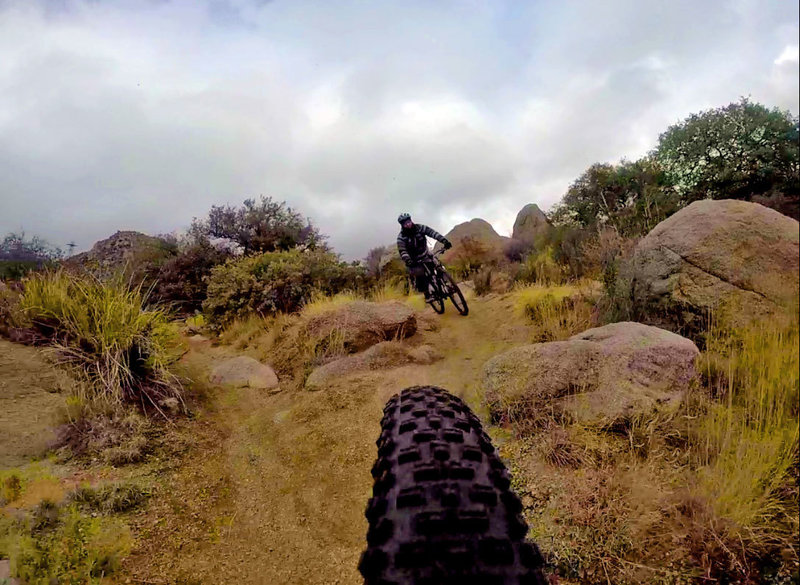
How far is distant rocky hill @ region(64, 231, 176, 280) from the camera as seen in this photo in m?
5.04

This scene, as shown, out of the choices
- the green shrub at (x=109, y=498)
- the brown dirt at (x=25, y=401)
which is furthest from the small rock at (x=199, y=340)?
the green shrub at (x=109, y=498)

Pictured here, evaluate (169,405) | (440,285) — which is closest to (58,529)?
(169,405)

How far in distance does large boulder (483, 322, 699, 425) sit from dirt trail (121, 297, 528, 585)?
48 cm

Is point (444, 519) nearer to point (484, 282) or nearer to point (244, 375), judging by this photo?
point (244, 375)

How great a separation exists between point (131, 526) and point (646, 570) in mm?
2899

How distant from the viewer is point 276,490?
3471 mm

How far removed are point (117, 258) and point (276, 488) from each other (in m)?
3.76

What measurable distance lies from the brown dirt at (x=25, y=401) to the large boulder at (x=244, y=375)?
2.04m

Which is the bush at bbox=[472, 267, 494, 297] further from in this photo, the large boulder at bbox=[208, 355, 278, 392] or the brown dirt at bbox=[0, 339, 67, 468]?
the brown dirt at bbox=[0, 339, 67, 468]

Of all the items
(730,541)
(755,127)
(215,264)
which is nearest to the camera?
(755,127)

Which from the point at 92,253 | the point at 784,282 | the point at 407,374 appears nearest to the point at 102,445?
the point at 92,253

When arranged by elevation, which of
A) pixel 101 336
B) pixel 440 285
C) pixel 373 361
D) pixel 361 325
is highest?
pixel 440 285

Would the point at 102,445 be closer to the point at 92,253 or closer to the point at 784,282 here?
the point at 92,253

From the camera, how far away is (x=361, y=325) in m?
7.17
